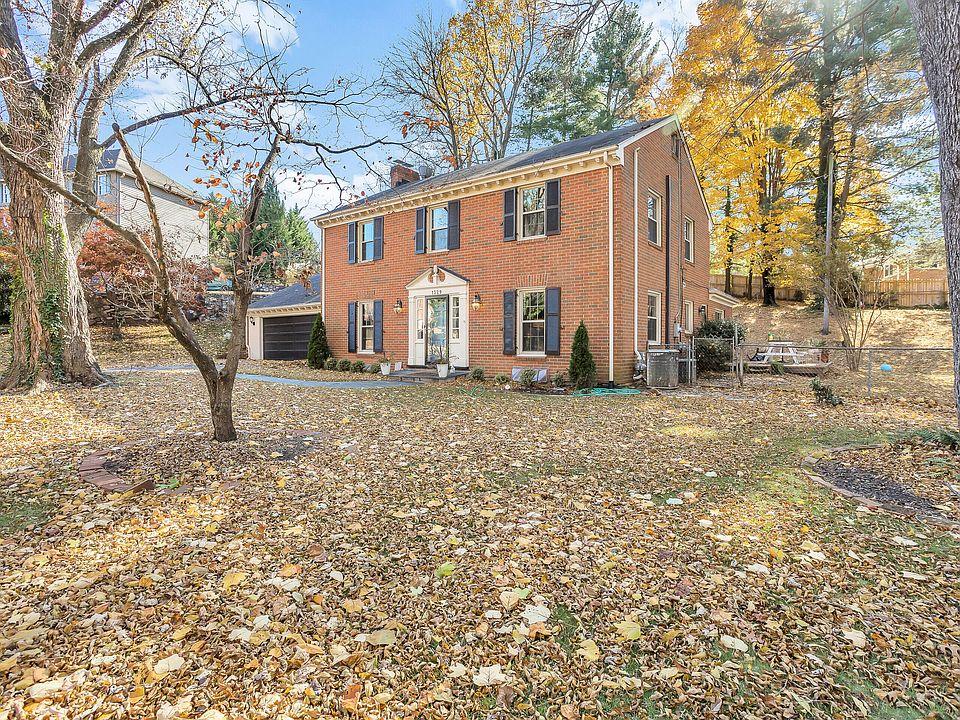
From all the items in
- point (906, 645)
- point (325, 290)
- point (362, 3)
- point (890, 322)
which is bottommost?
point (906, 645)

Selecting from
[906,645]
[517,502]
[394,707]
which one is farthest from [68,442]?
[906,645]

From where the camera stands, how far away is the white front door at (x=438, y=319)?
13492mm

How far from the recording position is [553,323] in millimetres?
11797

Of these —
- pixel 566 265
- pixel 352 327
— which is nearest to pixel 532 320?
pixel 566 265

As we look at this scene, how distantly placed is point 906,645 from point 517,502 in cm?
242

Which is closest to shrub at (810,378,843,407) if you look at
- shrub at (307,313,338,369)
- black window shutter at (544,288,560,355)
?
black window shutter at (544,288,560,355)

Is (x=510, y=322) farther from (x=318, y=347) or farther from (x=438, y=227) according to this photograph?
(x=318, y=347)

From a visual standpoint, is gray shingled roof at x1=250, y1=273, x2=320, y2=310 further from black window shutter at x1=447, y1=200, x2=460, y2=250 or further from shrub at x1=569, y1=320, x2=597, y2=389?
shrub at x1=569, y1=320, x2=597, y2=389

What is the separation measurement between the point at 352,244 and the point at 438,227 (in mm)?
3660

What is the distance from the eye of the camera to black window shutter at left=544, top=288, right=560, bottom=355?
11.7 meters

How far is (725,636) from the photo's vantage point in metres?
2.25

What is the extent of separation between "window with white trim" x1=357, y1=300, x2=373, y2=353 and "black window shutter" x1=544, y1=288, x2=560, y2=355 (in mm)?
6542

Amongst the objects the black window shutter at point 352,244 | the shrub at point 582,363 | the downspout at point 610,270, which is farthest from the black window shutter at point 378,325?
the downspout at point 610,270

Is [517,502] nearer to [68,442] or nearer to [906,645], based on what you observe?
[906,645]
